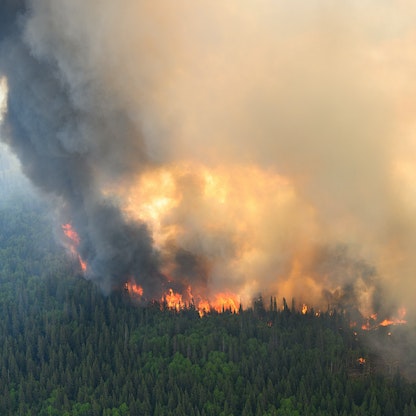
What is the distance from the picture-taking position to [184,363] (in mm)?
138125

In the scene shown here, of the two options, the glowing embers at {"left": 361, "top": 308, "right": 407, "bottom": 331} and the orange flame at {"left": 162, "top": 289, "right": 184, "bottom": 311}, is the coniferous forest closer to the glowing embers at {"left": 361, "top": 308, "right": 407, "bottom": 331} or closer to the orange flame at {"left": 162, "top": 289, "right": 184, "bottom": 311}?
the orange flame at {"left": 162, "top": 289, "right": 184, "bottom": 311}

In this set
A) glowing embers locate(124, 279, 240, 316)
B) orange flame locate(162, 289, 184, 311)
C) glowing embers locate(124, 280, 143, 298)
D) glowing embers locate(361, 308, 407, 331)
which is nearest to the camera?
glowing embers locate(361, 308, 407, 331)

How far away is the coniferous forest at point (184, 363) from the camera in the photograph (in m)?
124

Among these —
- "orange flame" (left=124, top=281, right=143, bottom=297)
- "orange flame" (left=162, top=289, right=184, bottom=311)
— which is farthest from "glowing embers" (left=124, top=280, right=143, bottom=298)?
"orange flame" (left=162, top=289, right=184, bottom=311)

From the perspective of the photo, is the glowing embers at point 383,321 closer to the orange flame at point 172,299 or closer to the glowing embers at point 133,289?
the orange flame at point 172,299

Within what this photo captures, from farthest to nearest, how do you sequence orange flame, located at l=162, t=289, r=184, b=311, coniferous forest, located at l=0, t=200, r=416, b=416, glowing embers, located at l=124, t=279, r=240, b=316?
orange flame, located at l=162, t=289, r=184, b=311 → glowing embers, located at l=124, t=279, r=240, b=316 → coniferous forest, located at l=0, t=200, r=416, b=416

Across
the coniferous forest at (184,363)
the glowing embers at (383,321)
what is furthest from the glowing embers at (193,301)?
the glowing embers at (383,321)

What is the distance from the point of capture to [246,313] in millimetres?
152250

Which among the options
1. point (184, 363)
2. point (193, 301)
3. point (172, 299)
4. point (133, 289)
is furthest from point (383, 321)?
point (133, 289)

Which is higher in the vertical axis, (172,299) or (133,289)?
(133,289)

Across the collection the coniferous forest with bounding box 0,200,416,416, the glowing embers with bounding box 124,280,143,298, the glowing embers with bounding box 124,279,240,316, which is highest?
the glowing embers with bounding box 124,280,143,298

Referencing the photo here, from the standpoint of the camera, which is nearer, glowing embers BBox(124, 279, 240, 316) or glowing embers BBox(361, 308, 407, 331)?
glowing embers BBox(361, 308, 407, 331)

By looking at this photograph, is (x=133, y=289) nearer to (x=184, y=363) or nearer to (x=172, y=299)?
(x=172, y=299)

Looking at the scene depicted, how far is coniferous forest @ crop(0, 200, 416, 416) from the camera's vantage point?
407 ft
